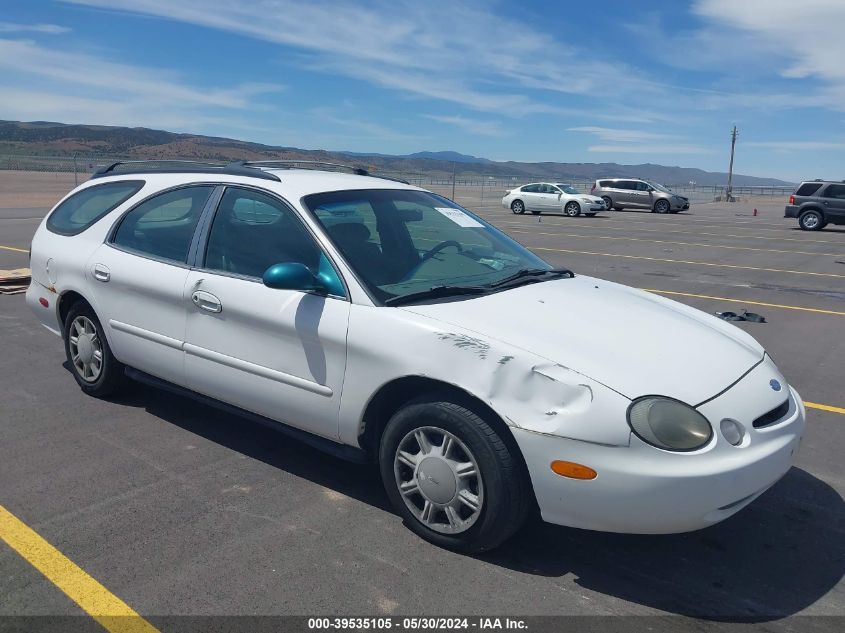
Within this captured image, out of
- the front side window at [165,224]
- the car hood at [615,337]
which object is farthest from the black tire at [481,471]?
the front side window at [165,224]

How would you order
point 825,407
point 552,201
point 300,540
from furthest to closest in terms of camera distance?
point 552,201 → point 825,407 → point 300,540

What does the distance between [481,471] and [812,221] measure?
1035 inches

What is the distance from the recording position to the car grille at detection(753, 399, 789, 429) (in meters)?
3.15

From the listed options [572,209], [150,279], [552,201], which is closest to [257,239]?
[150,279]

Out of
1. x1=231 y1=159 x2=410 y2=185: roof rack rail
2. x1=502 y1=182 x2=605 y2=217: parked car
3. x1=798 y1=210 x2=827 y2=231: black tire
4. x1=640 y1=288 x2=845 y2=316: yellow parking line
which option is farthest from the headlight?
x1=502 y1=182 x2=605 y2=217: parked car

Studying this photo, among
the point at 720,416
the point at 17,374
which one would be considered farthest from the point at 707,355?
the point at 17,374

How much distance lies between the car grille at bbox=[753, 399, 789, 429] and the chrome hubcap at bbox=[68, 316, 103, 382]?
3970mm

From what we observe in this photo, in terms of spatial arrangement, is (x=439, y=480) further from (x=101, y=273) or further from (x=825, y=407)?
(x=825, y=407)

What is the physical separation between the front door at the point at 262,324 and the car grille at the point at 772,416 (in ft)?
5.98

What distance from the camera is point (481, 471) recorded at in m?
3.11

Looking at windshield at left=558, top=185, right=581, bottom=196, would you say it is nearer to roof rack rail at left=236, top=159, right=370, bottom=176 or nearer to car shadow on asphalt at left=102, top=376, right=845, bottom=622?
roof rack rail at left=236, top=159, right=370, bottom=176

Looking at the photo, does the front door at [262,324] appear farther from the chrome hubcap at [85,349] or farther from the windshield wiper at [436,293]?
the chrome hubcap at [85,349]

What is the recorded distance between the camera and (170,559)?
3182 millimetres

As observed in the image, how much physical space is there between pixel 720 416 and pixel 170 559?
91.9 inches
